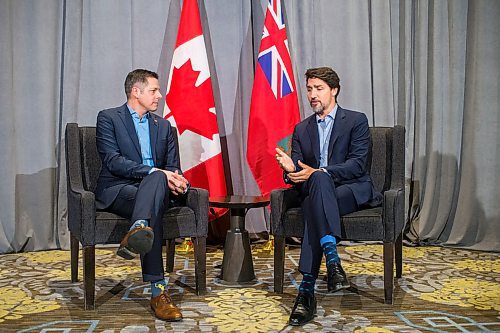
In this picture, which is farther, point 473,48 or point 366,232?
point 473,48

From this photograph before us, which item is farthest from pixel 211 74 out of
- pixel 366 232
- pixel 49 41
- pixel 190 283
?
pixel 366 232

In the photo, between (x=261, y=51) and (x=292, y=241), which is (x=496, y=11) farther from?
(x=292, y=241)

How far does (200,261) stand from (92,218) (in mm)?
683

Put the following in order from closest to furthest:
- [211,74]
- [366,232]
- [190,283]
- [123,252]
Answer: [123,252] → [366,232] → [190,283] → [211,74]

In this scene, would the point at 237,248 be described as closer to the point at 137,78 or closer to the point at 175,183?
the point at 175,183

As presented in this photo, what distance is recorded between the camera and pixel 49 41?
16.4 ft

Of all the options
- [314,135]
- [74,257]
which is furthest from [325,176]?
[74,257]

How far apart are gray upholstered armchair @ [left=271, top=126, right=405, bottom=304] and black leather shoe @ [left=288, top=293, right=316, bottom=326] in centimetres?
44

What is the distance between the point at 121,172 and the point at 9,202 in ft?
6.04

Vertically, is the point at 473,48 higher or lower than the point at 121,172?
higher

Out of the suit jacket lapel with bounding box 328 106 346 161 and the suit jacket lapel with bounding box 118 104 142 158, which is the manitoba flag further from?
the suit jacket lapel with bounding box 118 104 142 158

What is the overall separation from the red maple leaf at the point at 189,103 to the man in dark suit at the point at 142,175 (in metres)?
0.92

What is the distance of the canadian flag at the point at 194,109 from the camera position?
4.86 metres

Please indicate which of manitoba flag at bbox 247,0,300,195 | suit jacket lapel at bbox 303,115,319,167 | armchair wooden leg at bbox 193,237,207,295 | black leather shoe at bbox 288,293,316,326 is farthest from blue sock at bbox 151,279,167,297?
manitoba flag at bbox 247,0,300,195
